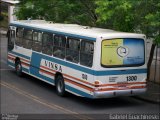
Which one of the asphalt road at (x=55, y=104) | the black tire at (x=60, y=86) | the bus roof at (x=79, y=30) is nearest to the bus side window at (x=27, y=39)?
the bus roof at (x=79, y=30)

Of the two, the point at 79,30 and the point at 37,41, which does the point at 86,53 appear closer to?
the point at 79,30

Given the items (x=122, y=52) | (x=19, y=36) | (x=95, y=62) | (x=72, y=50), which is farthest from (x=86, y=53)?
(x=19, y=36)

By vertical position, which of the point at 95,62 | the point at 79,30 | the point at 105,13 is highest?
the point at 105,13

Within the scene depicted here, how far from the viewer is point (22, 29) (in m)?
22.2

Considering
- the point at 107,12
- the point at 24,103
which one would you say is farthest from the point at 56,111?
the point at 107,12

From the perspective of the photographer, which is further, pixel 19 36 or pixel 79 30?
pixel 19 36

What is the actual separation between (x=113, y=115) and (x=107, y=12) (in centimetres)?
393

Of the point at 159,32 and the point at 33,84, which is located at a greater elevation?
the point at 159,32

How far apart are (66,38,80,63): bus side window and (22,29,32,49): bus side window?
13.5 feet

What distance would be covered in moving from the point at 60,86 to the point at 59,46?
1.68 m

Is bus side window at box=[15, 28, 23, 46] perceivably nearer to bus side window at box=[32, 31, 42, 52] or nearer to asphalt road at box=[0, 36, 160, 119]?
bus side window at box=[32, 31, 42, 52]

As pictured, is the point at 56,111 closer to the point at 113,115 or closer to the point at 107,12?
the point at 113,115

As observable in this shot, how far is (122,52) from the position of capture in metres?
16.0

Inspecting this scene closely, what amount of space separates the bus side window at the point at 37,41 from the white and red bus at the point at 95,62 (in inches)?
37.3
